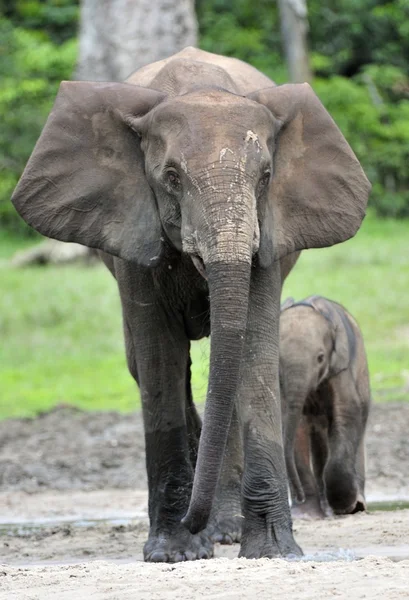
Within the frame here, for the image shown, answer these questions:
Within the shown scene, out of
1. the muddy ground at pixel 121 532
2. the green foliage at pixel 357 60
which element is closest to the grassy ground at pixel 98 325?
the muddy ground at pixel 121 532

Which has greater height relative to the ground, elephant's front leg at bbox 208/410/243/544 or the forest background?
the forest background

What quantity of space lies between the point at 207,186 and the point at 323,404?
3850mm

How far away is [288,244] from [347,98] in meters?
22.9

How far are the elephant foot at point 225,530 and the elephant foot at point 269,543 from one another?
1336 mm

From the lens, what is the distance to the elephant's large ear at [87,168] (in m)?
7.48

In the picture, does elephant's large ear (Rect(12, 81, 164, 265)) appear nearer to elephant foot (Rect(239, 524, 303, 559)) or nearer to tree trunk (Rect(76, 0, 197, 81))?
elephant foot (Rect(239, 524, 303, 559))

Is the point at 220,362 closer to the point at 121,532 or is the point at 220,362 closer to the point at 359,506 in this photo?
the point at 121,532

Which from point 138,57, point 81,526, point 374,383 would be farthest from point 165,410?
point 138,57

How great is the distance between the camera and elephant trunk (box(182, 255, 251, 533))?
6.49 metres

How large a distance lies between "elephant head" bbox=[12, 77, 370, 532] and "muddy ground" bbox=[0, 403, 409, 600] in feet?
2.28

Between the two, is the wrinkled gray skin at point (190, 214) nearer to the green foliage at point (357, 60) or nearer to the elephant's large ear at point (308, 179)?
the elephant's large ear at point (308, 179)

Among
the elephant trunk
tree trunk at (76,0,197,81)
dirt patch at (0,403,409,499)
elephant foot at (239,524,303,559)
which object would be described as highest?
tree trunk at (76,0,197,81)

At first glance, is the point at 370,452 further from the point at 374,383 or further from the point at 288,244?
the point at 288,244

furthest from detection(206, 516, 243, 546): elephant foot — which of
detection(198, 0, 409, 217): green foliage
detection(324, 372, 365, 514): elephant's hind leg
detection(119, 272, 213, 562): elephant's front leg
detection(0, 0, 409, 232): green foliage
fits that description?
detection(198, 0, 409, 217): green foliage
